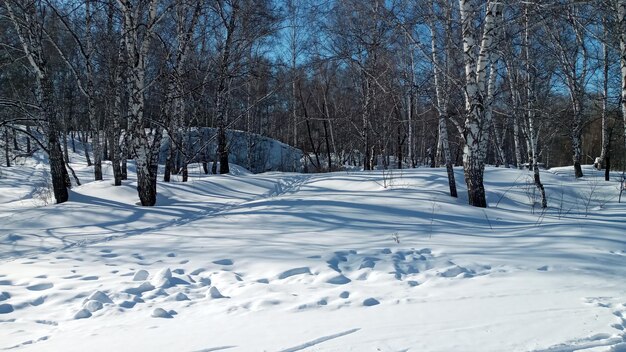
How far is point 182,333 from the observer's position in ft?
10.2

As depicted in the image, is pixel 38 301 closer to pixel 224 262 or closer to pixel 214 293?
pixel 214 293

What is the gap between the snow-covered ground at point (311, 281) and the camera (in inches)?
116

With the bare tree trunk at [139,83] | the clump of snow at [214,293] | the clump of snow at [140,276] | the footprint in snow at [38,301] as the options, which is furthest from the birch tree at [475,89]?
the footprint in snow at [38,301]

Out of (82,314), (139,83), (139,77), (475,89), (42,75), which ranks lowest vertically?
(82,314)

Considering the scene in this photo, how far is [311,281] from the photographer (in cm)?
428

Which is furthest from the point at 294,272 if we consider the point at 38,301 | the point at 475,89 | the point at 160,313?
the point at 475,89

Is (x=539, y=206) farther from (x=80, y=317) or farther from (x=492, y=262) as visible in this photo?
(x=80, y=317)

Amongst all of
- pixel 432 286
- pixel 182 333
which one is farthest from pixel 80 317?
pixel 432 286

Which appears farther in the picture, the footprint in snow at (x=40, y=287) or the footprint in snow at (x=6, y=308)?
the footprint in snow at (x=40, y=287)

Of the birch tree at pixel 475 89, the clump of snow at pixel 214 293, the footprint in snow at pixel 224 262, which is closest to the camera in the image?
the clump of snow at pixel 214 293

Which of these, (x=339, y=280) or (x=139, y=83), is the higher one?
(x=139, y=83)

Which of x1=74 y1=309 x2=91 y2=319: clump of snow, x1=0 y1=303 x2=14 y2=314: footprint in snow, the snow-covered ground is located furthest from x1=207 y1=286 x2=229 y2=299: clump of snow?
x1=0 y1=303 x2=14 y2=314: footprint in snow

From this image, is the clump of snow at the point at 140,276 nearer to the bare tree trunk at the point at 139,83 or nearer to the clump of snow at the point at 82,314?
the clump of snow at the point at 82,314

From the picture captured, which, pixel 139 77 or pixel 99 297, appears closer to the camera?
pixel 99 297
